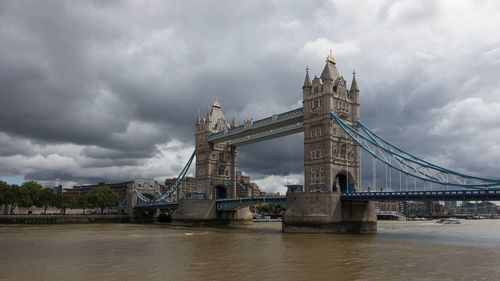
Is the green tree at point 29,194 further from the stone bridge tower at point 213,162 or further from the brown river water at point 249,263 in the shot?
the brown river water at point 249,263

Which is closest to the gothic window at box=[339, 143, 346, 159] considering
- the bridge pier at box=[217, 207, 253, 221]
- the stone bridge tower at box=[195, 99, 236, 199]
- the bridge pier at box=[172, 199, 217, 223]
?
the bridge pier at box=[172, 199, 217, 223]

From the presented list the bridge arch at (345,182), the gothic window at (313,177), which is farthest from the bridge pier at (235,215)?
the bridge arch at (345,182)

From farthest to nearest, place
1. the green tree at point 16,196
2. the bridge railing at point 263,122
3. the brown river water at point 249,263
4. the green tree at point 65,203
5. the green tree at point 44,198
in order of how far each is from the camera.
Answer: the green tree at point 65,203 → the green tree at point 44,198 → the green tree at point 16,196 → the bridge railing at point 263,122 → the brown river water at point 249,263

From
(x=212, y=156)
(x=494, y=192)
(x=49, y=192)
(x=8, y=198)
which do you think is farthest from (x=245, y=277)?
(x=49, y=192)

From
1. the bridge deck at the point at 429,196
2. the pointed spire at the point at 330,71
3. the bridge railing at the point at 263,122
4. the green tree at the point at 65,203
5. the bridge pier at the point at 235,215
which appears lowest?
the bridge pier at the point at 235,215

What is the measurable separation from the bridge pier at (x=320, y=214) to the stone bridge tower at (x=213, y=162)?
36.1 meters

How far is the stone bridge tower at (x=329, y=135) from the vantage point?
206 feet

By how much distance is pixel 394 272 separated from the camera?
78.9ft

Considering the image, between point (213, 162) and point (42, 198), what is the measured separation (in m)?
46.7

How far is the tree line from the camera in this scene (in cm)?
9975

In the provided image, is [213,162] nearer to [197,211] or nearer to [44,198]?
[197,211]

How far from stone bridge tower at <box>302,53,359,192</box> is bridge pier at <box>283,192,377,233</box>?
5.07 meters

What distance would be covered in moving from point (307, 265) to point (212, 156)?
68580 mm

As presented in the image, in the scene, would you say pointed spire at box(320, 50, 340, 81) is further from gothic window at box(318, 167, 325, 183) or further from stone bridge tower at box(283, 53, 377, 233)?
gothic window at box(318, 167, 325, 183)
